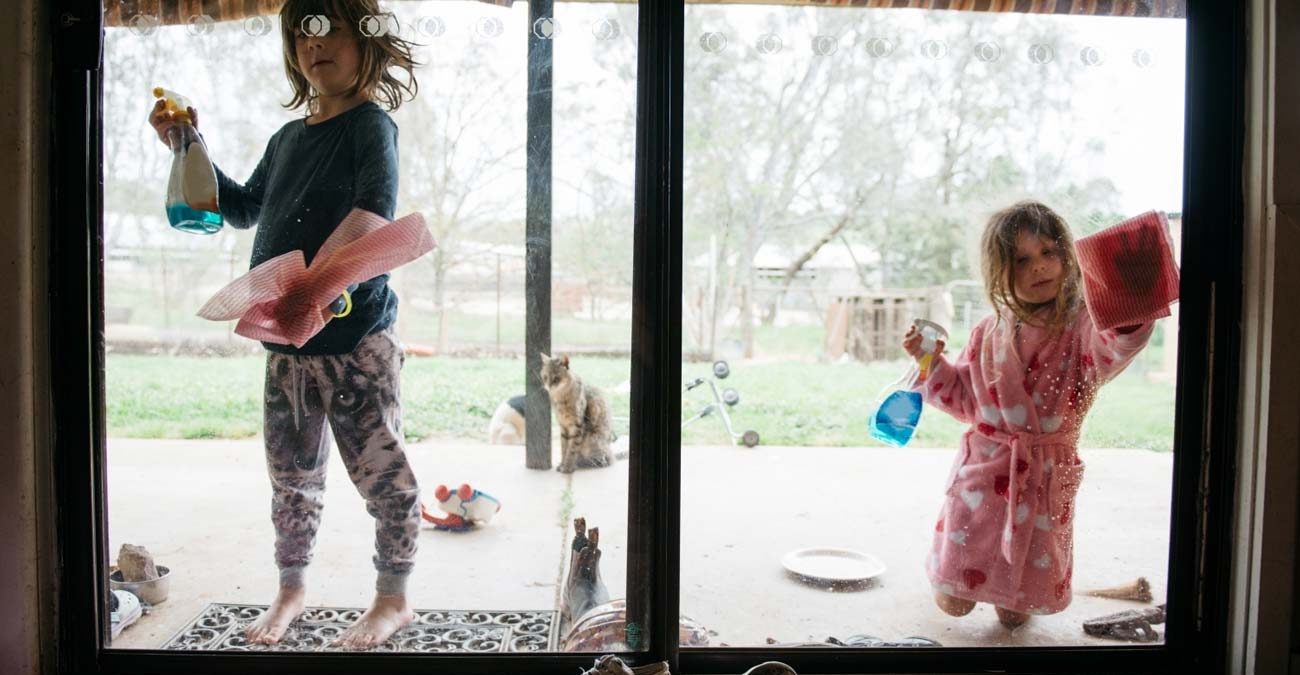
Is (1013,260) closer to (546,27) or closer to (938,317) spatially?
(938,317)

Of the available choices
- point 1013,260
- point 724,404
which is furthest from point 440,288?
point 1013,260

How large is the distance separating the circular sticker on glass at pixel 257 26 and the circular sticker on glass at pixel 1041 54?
60.9 inches

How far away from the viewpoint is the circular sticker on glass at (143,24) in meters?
1.57

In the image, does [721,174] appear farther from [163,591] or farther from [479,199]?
[163,591]

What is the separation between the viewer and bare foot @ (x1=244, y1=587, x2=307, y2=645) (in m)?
1.58

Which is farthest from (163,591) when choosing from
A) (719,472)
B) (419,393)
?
(719,472)

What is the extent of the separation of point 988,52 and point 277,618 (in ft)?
6.07

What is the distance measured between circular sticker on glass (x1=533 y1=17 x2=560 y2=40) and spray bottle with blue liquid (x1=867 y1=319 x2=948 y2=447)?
986 millimetres

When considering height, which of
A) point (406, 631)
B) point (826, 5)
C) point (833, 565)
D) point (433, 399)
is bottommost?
point (406, 631)

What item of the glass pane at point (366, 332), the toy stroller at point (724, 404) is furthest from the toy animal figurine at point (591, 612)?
the toy stroller at point (724, 404)

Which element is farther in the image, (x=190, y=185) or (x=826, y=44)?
(x=826, y=44)

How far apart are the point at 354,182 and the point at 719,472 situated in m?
0.98

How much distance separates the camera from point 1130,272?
1.62 m

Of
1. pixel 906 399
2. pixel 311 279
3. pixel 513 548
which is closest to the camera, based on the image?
pixel 311 279
